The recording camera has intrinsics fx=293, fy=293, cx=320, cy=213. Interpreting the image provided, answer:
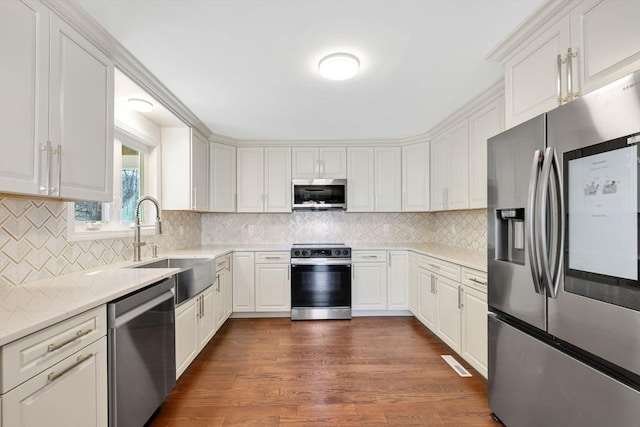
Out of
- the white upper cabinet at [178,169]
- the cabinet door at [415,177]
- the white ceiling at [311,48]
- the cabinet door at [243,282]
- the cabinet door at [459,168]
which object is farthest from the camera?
the cabinet door at [415,177]

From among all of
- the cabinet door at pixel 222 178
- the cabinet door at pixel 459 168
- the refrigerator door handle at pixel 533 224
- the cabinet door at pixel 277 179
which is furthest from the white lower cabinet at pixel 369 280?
the refrigerator door handle at pixel 533 224

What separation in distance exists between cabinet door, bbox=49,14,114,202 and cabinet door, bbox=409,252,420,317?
10.2 ft

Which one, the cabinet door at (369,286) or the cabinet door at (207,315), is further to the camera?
the cabinet door at (369,286)

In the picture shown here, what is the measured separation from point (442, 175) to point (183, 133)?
9.79 feet

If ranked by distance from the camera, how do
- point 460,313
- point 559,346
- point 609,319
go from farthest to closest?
point 460,313 → point 559,346 → point 609,319

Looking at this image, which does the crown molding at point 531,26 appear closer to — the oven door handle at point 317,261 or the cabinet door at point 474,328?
the cabinet door at point 474,328

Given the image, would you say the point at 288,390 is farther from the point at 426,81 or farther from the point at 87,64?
the point at 426,81

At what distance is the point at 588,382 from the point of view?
1145 millimetres

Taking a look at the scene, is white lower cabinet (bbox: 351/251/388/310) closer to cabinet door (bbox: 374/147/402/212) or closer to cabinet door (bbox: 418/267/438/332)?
cabinet door (bbox: 418/267/438/332)

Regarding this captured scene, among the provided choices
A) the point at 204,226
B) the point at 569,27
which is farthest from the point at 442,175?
the point at 204,226

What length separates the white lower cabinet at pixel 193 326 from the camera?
85.3 inches

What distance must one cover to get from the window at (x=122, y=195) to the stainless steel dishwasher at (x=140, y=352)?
0.79 meters

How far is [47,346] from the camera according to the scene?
1039 millimetres

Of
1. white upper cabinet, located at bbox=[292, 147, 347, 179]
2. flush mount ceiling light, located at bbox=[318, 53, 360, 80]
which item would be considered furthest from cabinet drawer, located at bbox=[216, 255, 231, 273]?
flush mount ceiling light, located at bbox=[318, 53, 360, 80]
